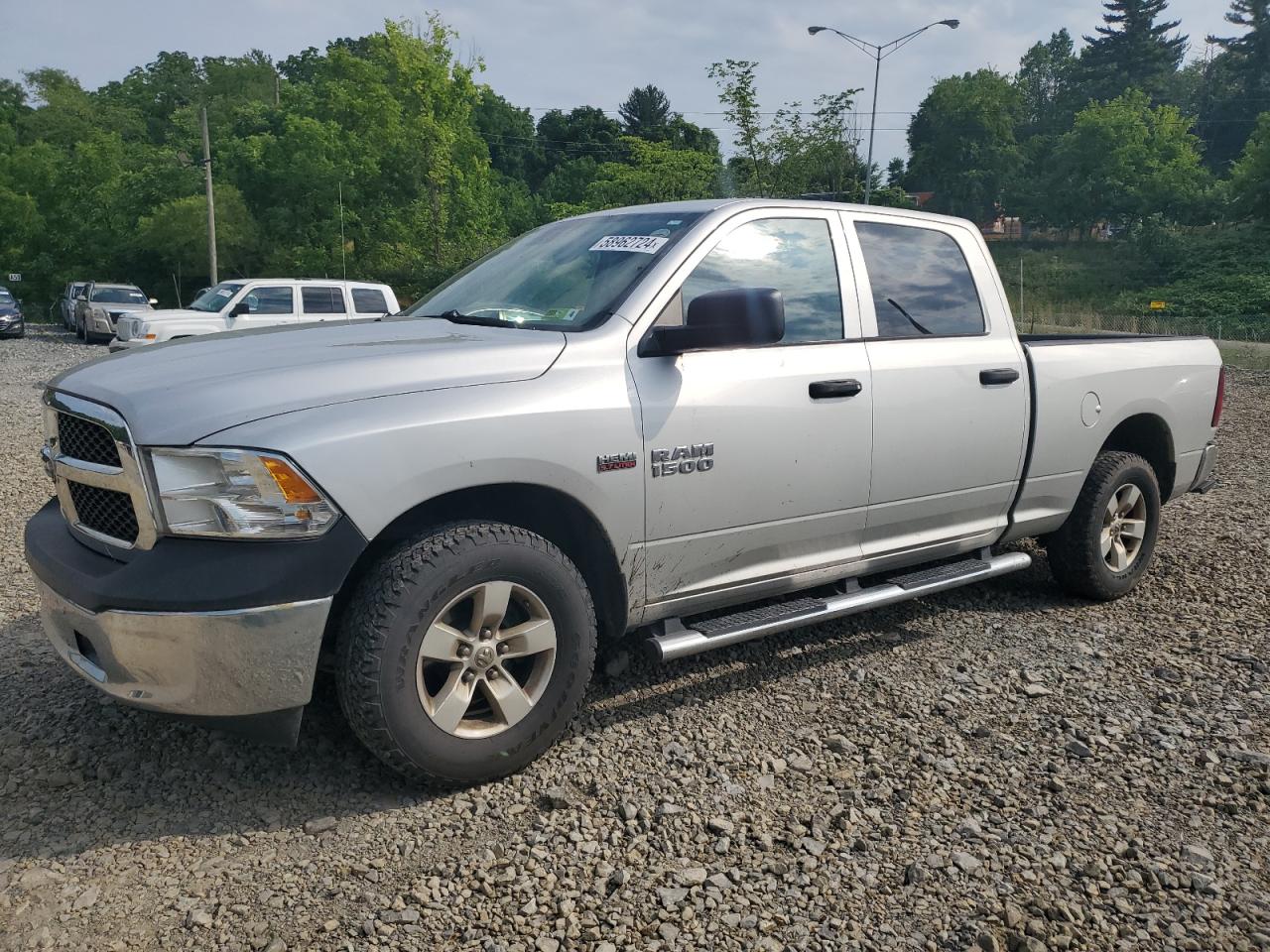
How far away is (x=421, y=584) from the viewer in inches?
112

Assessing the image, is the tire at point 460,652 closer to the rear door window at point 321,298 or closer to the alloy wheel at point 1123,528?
the alloy wheel at point 1123,528

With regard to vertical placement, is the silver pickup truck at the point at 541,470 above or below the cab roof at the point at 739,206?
below

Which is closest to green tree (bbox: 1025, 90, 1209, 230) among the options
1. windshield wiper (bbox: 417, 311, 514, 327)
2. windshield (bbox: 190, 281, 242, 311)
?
windshield (bbox: 190, 281, 242, 311)

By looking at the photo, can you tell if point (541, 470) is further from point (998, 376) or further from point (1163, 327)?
point (1163, 327)

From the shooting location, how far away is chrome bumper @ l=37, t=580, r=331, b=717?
8.63 feet

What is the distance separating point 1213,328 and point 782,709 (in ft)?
114

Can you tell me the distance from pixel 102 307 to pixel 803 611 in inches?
1119

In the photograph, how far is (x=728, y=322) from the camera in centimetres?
321

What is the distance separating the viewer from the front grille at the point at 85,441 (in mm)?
2861

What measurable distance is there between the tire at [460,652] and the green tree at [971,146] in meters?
86.0

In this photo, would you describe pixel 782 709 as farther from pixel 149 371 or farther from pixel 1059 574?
pixel 149 371

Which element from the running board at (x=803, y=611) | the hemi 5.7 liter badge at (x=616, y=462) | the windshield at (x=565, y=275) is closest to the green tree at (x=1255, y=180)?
the running board at (x=803, y=611)

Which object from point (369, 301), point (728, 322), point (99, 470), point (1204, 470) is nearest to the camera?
point (99, 470)

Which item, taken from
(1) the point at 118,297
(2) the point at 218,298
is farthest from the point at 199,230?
(2) the point at 218,298
